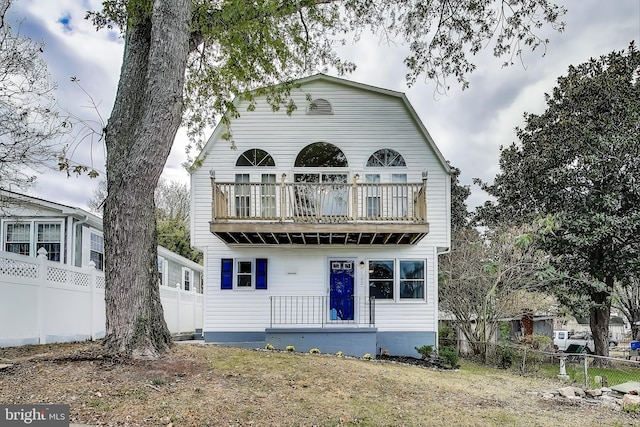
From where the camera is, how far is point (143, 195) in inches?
284

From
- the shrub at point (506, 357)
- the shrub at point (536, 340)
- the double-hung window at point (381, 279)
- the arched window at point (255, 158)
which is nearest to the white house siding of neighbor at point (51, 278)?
the arched window at point (255, 158)

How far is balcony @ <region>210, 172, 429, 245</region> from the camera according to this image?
12016 millimetres

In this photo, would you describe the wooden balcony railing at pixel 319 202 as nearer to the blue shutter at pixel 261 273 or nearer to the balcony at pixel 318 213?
the balcony at pixel 318 213

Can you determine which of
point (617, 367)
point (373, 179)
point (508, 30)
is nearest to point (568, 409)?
point (508, 30)

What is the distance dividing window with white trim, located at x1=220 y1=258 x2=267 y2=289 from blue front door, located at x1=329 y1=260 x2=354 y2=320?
6.19ft

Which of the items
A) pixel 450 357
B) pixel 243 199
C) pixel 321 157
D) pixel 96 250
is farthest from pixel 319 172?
pixel 96 250

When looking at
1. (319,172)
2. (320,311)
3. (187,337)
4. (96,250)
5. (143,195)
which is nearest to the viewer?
(143,195)

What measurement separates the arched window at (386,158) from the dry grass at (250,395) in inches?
263

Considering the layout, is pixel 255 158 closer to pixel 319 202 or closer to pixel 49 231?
pixel 319 202

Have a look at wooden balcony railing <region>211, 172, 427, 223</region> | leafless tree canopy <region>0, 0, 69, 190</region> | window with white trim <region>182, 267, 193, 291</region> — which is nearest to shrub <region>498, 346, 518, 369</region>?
wooden balcony railing <region>211, 172, 427, 223</region>

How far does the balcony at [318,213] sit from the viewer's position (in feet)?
39.4

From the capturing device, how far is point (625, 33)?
16984mm

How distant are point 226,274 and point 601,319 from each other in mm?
14178

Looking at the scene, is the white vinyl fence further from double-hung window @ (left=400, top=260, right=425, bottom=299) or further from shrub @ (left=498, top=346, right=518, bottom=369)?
shrub @ (left=498, top=346, right=518, bottom=369)
